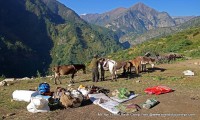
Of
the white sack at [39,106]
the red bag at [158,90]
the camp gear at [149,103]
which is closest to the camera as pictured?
the white sack at [39,106]

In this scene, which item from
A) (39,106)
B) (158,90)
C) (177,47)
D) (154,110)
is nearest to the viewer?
(39,106)

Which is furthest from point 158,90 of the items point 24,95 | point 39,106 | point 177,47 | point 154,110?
point 177,47

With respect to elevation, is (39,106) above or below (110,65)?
below

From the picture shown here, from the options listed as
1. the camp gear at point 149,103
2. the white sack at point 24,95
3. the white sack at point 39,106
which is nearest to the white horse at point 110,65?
the white sack at point 24,95

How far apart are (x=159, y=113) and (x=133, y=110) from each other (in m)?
1.07

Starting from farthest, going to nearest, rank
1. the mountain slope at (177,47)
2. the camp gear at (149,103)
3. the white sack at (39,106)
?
1. the mountain slope at (177,47)
2. the camp gear at (149,103)
3. the white sack at (39,106)

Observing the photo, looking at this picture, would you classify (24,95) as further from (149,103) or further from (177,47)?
(177,47)

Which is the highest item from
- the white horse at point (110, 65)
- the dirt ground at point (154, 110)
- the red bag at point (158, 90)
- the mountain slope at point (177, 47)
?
the mountain slope at point (177, 47)

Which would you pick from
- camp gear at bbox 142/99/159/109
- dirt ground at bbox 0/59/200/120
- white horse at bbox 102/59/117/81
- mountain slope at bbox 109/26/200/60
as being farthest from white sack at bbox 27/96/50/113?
mountain slope at bbox 109/26/200/60

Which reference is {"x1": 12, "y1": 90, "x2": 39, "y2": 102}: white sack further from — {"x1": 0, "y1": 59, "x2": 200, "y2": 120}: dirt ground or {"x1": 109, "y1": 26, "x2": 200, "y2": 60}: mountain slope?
{"x1": 109, "y1": 26, "x2": 200, "y2": 60}: mountain slope

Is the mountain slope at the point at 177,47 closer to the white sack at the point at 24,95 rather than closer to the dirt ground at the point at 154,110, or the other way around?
the dirt ground at the point at 154,110

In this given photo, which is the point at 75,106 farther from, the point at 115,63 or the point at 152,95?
the point at 115,63

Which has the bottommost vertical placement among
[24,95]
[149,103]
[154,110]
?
[154,110]

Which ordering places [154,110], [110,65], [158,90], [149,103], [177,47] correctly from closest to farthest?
[154,110], [149,103], [158,90], [110,65], [177,47]
